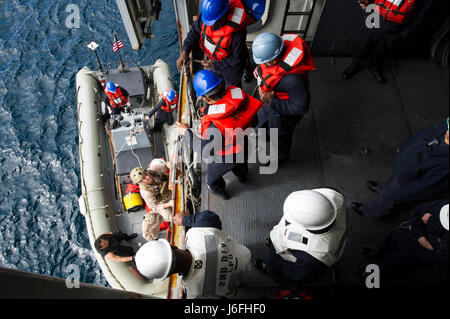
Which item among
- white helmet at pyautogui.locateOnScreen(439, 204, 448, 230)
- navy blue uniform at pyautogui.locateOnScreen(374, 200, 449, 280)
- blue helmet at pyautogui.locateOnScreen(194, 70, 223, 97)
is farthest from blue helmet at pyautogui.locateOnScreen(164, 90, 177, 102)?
white helmet at pyautogui.locateOnScreen(439, 204, 448, 230)

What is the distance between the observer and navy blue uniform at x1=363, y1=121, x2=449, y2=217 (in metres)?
1.56

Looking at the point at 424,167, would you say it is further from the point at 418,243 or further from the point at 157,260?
the point at 157,260

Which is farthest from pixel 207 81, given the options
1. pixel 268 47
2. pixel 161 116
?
pixel 161 116

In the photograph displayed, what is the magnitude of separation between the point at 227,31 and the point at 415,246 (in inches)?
114

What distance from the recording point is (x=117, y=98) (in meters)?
6.30

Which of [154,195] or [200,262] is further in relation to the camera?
[154,195]

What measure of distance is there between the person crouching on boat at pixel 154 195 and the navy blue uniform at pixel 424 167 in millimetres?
2954

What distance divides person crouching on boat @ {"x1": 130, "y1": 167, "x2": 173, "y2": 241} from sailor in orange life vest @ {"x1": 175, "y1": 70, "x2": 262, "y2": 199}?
4.60 ft

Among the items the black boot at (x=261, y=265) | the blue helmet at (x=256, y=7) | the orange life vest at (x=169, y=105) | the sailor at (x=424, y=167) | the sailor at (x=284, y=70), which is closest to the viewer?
the sailor at (x=424, y=167)

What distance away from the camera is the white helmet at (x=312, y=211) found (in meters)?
1.95

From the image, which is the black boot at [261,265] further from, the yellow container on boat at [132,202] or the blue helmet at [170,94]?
the blue helmet at [170,94]

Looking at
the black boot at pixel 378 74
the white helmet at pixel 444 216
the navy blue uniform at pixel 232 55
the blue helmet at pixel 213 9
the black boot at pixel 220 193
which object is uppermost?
the blue helmet at pixel 213 9

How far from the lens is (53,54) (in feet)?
32.8

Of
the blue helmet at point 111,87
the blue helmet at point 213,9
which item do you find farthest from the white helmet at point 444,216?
the blue helmet at point 111,87
